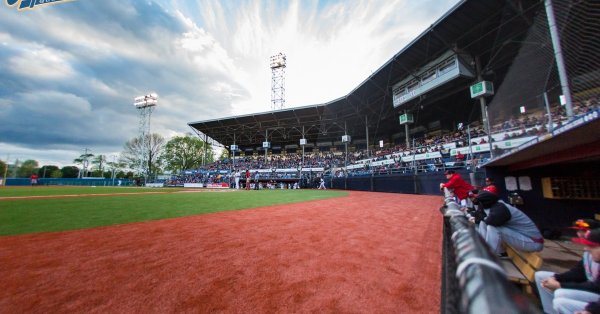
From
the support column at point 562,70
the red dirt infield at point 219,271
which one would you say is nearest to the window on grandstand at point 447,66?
the support column at point 562,70

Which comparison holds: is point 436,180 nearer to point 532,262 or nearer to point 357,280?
point 532,262

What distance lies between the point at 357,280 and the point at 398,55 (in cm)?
2055

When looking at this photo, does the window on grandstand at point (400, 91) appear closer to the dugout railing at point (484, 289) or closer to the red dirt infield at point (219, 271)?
the red dirt infield at point (219, 271)

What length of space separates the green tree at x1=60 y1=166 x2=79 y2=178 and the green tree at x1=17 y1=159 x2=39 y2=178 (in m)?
5.14

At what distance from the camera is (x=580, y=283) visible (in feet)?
6.79

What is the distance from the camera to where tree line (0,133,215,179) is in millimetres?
51812

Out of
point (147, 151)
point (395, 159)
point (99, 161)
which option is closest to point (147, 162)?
point (147, 151)

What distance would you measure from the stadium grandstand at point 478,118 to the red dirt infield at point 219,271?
193 cm

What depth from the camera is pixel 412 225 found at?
5.67 meters

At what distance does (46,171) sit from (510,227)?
94757 mm

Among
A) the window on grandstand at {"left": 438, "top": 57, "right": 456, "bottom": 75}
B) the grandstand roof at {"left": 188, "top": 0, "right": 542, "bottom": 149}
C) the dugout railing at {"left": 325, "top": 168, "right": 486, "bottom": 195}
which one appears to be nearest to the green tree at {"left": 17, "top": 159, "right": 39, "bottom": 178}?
the grandstand roof at {"left": 188, "top": 0, "right": 542, "bottom": 149}

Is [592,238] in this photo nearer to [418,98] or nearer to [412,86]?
[412,86]

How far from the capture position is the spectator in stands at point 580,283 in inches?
75.3

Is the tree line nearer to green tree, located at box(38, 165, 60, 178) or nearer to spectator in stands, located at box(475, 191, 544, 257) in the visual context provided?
green tree, located at box(38, 165, 60, 178)
